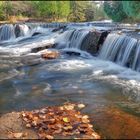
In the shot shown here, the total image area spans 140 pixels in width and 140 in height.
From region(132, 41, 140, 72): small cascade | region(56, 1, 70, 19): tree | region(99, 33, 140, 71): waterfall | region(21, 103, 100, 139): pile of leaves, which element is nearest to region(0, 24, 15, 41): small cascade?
region(99, 33, 140, 71): waterfall

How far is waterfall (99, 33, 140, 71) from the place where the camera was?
47.9 feet

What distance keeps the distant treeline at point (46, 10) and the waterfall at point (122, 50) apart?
23.4 m

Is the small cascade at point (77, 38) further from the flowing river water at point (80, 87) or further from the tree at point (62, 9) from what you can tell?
the tree at point (62, 9)

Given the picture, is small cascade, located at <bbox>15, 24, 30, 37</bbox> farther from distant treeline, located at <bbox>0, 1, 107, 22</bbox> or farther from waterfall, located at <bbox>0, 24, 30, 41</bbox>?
distant treeline, located at <bbox>0, 1, 107, 22</bbox>

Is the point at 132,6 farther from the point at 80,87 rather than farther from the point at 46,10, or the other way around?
the point at 46,10

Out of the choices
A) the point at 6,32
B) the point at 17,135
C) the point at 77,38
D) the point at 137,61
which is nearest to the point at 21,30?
the point at 6,32

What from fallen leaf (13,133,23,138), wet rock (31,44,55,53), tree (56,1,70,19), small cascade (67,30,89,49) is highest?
tree (56,1,70,19)

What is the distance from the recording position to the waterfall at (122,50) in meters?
14.6

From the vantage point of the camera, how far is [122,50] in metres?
15.7

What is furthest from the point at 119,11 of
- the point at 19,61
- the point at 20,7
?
the point at 20,7

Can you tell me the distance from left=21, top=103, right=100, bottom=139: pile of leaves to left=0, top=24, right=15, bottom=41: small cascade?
58.5 ft

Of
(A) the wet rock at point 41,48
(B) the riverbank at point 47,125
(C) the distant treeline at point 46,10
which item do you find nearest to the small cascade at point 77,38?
(A) the wet rock at point 41,48

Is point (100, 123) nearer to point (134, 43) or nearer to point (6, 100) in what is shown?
point (6, 100)

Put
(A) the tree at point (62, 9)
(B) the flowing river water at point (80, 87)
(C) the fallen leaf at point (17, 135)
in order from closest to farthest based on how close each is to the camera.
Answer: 1. (C) the fallen leaf at point (17, 135)
2. (B) the flowing river water at point (80, 87)
3. (A) the tree at point (62, 9)
